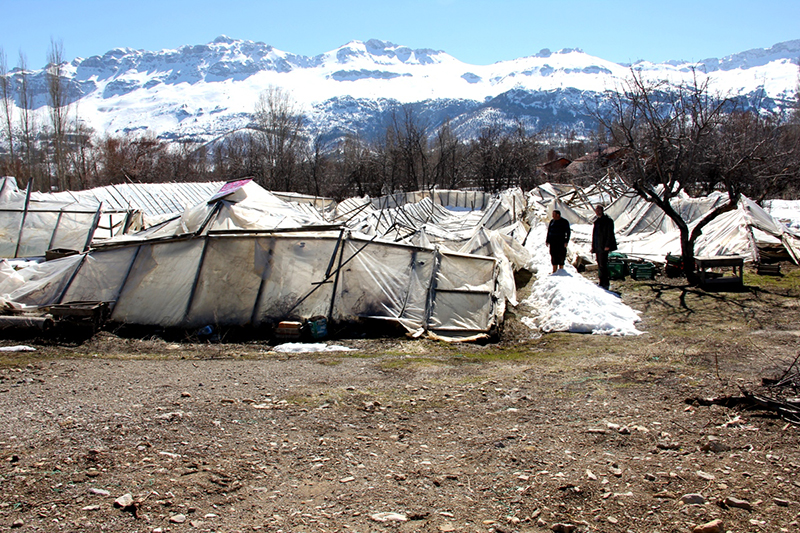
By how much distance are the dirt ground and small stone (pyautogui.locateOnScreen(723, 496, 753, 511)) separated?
0.01 meters

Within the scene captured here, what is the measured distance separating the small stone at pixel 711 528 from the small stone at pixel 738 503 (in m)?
0.26

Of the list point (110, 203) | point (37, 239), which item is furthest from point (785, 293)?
point (110, 203)

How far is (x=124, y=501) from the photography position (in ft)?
10.7

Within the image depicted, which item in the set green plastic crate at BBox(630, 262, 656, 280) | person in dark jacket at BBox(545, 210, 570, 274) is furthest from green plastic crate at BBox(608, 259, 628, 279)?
person in dark jacket at BBox(545, 210, 570, 274)

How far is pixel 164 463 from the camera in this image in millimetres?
3807

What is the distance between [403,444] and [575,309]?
5621 millimetres

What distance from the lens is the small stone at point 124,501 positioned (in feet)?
10.6

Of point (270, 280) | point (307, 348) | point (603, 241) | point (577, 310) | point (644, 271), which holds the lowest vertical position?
point (307, 348)

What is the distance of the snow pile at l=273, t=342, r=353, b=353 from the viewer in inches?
314

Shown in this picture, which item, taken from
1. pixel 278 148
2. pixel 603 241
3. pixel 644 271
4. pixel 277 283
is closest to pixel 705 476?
pixel 277 283

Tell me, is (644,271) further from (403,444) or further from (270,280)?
(403,444)

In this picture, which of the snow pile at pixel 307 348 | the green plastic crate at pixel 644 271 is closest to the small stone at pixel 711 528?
the snow pile at pixel 307 348

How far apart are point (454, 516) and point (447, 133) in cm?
5984

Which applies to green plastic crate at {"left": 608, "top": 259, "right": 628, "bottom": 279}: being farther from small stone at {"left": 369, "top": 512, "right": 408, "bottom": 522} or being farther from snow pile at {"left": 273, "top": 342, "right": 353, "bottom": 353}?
small stone at {"left": 369, "top": 512, "right": 408, "bottom": 522}
